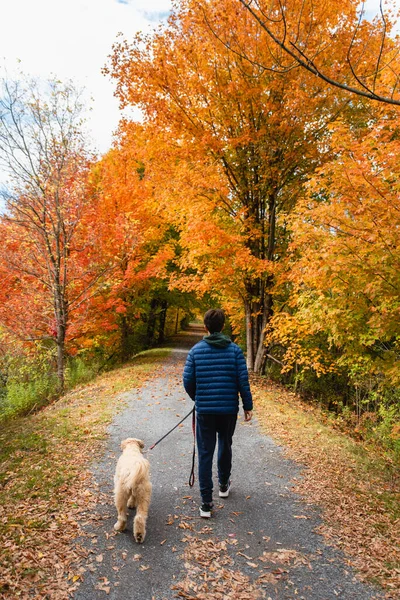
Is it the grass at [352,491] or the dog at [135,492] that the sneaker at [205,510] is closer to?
the dog at [135,492]

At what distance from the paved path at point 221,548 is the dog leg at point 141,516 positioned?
90 mm

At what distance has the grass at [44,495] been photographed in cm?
292

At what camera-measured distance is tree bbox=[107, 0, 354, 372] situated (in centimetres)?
881

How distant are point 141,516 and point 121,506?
25 cm

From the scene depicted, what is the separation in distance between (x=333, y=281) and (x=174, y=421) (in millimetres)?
4419

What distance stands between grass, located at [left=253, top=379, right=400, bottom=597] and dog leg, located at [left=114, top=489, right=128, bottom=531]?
2.12m

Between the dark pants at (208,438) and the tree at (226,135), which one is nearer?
the dark pants at (208,438)

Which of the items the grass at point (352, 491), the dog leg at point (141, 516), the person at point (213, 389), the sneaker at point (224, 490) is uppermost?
the person at point (213, 389)

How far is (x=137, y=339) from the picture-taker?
25.2 meters

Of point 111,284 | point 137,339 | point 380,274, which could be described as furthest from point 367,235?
point 137,339

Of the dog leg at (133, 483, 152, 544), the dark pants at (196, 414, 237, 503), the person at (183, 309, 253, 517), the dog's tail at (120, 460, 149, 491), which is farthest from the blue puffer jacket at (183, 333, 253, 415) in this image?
the dog leg at (133, 483, 152, 544)

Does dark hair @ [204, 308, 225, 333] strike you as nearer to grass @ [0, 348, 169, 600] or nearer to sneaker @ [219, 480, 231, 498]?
sneaker @ [219, 480, 231, 498]

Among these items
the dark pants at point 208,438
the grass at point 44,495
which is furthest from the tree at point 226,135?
the grass at point 44,495

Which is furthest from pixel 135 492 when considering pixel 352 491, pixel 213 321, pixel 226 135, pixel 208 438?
pixel 226 135
